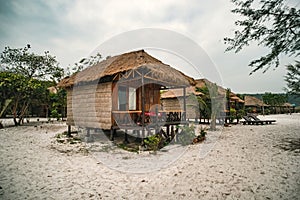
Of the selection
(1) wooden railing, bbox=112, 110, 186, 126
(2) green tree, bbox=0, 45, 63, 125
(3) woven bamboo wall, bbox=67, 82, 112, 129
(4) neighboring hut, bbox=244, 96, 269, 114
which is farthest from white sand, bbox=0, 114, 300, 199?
(4) neighboring hut, bbox=244, 96, 269, 114

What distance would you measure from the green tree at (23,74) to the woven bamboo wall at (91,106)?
619 centimetres

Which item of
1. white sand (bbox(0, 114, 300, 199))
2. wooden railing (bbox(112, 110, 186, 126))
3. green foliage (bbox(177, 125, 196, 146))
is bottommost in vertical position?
white sand (bbox(0, 114, 300, 199))

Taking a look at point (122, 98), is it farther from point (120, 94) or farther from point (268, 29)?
point (268, 29)

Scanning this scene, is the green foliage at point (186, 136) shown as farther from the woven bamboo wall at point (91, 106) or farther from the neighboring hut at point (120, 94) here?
the woven bamboo wall at point (91, 106)

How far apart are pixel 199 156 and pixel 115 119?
174 inches

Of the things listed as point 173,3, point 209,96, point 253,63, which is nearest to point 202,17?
point 173,3

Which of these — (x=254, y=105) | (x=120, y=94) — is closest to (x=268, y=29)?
(x=120, y=94)

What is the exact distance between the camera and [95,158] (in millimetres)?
6309

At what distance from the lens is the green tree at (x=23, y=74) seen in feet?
47.5

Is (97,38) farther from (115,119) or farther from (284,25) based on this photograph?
(284,25)

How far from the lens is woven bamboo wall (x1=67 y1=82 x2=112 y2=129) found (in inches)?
354

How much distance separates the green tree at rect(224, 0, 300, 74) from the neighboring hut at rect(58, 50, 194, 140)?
12.2 feet

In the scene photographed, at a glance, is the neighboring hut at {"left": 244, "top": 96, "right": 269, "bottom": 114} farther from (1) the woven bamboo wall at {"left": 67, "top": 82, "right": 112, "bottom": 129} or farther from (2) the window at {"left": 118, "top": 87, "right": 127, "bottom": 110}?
(1) the woven bamboo wall at {"left": 67, "top": 82, "right": 112, "bottom": 129}

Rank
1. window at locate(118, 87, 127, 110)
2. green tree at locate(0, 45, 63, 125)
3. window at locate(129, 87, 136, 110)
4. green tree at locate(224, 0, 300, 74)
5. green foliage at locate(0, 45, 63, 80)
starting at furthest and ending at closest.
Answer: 1. green foliage at locate(0, 45, 63, 80)
2. green tree at locate(0, 45, 63, 125)
3. window at locate(129, 87, 136, 110)
4. window at locate(118, 87, 127, 110)
5. green tree at locate(224, 0, 300, 74)
